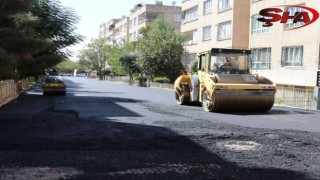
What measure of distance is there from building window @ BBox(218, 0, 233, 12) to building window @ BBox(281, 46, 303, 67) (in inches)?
402

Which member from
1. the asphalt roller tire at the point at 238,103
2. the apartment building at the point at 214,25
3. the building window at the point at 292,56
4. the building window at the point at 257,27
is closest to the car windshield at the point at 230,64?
the asphalt roller tire at the point at 238,103

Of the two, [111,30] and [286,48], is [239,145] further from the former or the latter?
[111,30]

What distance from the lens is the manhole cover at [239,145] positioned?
9385 millimetres

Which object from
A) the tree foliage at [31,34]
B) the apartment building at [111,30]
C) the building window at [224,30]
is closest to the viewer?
the tree foliage at [31,34]

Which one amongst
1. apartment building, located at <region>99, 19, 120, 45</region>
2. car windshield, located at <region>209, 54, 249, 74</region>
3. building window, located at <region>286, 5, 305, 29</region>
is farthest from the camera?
apartment building, located at <region>99, 19, 120, 45</region>

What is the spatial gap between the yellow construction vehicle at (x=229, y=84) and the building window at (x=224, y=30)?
70.3 feet

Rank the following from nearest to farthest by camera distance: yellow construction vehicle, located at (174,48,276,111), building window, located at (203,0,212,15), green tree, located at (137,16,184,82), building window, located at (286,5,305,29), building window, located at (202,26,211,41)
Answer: yellow construction vehicle, located at (174,48,276,111) < building window, located at (286,5,305,29) < building window, located at (202,26,211,41) < building window, located at (203,0,212,15) < green tree, located at (137,16,184,82)

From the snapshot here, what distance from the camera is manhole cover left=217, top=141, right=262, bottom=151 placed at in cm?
939

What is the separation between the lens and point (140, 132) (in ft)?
37.5

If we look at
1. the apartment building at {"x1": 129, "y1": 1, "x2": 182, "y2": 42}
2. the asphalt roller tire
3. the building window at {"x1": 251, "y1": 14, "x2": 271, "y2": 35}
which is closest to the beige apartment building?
the apartment building at {"x1": 129, "y1": 1, "x2": 182, "y2": 42}

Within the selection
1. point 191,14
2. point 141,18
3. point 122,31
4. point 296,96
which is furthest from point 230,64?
point 122,31

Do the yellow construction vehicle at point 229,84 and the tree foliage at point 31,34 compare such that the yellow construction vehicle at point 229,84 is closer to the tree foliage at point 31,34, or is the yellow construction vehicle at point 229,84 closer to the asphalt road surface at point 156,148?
the asphalt road surface at point 156,148

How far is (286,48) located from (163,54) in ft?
69.7

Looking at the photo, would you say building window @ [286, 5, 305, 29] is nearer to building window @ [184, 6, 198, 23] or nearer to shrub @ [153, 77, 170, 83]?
building window @ [184, 6, 198, 23]
